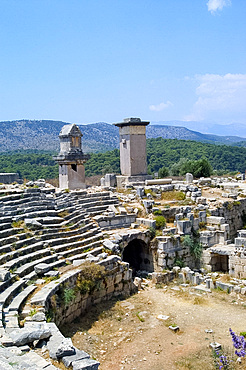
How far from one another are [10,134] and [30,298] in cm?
11804

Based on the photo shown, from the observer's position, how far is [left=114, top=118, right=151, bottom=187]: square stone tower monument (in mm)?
23000

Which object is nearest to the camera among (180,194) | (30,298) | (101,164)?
(30,298)

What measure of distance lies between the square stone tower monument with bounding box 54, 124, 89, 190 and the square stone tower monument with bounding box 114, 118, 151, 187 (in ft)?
9.66

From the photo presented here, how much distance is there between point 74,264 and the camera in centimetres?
1298

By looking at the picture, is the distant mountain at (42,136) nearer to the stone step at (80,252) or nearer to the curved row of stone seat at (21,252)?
the stone step at (80,252)

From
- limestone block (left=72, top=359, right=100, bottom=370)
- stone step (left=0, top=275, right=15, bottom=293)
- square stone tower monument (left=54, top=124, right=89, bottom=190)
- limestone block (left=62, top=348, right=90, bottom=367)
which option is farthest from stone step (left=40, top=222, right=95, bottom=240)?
limestone block (left=72, top=359, right=100, bottom=370)

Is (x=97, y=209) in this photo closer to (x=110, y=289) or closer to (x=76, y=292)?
(x=110, y=289)

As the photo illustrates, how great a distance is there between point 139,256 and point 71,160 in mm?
6375

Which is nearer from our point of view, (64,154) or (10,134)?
(64,154)

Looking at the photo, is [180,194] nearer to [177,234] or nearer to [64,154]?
[177,234]

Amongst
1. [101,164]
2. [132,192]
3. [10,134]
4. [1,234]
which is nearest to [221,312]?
[1,234]

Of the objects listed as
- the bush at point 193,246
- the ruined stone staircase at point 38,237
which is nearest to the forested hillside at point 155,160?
the bush at point 193,246

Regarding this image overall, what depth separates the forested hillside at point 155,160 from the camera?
141 feet

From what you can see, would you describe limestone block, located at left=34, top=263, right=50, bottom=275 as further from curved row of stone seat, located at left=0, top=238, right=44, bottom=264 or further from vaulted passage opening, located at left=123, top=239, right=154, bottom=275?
vaulted passage opening, located at left=123, top=239, right=154, bottom=275
